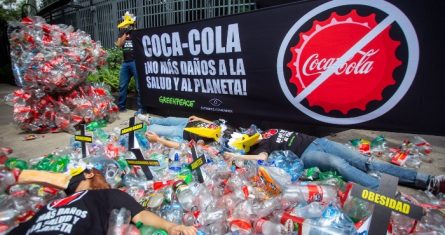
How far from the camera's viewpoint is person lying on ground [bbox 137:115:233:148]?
3866 millimetres

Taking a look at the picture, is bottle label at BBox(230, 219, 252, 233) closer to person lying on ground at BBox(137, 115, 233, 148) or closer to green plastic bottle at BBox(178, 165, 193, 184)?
green plastic bottle at BBox(178, 165, 193, 184)

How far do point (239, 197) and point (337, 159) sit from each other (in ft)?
3.85

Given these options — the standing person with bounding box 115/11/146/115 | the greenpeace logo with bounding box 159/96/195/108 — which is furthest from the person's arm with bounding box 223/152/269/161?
the standing person with bounding box 115/11/146/115

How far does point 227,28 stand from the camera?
13.9 feet

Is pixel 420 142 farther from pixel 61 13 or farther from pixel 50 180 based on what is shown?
pixel 61 13

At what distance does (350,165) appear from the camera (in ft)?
10.2

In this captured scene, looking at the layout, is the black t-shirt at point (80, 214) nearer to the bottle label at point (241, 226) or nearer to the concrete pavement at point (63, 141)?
the bottle label at point (241, 226)

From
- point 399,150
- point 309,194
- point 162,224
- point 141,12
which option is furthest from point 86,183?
point 141,12

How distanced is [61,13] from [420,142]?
49.0 ft

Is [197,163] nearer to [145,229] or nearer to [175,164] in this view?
[175,164]

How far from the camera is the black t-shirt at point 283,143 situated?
3.33 m

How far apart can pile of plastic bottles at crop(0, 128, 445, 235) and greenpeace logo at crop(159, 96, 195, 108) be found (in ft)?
5.30

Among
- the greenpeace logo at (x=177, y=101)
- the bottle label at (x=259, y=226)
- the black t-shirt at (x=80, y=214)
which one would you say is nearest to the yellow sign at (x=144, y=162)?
the black t-shirt at (x=80, y=214)

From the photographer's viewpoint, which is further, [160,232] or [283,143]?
[283,143]
